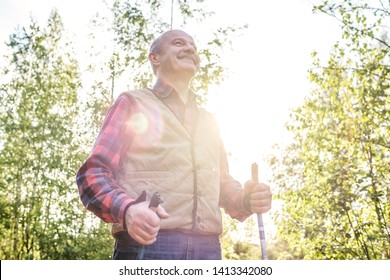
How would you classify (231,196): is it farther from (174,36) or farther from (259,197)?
(174,36)

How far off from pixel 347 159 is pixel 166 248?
28.1 feet

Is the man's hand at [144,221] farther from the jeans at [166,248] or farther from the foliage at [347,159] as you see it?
the foliage at [347,159]

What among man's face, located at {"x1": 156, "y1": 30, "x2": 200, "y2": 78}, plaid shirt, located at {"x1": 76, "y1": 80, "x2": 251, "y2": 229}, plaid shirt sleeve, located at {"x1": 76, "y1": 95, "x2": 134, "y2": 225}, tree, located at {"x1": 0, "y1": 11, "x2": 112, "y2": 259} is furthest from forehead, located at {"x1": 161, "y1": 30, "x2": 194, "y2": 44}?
tree, located at {"x1": 0, "y1": 11, "x2": 112, "y2": 259}

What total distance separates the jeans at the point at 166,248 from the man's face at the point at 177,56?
96 cm

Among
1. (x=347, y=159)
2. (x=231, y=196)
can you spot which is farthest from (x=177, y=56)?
(x=347, y=159)

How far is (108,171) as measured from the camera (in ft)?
6.34

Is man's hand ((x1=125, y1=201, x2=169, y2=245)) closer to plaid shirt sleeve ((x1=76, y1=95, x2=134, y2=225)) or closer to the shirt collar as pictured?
plaid shirt sleeve ((x1=76, y1=95, x2=134, y2=225))

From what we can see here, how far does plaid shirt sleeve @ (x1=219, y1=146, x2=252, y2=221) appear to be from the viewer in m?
2.34

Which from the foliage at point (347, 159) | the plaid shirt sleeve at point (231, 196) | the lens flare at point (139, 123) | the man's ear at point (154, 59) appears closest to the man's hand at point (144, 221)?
the lens flare at point (139, 123)

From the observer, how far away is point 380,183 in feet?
29.4

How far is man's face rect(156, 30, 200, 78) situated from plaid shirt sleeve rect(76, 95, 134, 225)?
0.41m

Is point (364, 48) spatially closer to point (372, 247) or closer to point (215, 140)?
point (372, 247)

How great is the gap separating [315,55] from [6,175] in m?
10.4
